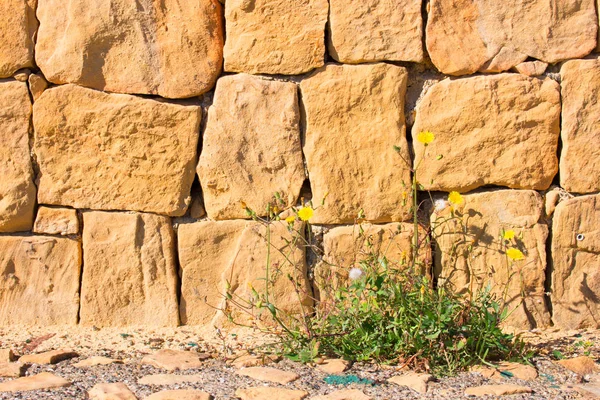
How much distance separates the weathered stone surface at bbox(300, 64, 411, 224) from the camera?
360 cm

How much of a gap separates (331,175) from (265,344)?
2.82 feet

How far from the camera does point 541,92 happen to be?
3.54 meters

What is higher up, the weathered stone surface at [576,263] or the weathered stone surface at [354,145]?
the weathered stone surface at [354,145]

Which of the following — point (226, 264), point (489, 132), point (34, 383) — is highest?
point (489, 132)

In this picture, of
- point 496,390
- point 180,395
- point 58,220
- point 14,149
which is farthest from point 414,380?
point 14,149

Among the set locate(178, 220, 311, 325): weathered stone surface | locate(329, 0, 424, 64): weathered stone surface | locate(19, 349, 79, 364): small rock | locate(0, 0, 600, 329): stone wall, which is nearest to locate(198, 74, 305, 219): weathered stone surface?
locate(0, 0, 600, 329): stone wall

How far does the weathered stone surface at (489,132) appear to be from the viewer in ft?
11.6

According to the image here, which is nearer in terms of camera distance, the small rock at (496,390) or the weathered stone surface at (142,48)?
the small rock at (496,390)

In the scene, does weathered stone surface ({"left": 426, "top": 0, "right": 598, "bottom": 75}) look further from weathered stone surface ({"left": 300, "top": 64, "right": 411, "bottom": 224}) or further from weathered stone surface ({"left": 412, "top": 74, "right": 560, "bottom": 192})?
weathered stone surface ({"left": 300, "top": 64, "right": 411, "bottom": 224})

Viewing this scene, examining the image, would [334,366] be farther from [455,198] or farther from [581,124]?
[581,124]

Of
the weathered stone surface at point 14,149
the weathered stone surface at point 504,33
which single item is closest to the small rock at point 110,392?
the weathered stone surface at point 14,149

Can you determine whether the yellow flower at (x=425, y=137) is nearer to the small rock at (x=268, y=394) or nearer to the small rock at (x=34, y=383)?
the small rock at (x=268, y=394)

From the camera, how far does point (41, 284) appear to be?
3.74 meters

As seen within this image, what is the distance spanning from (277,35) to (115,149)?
947mm
